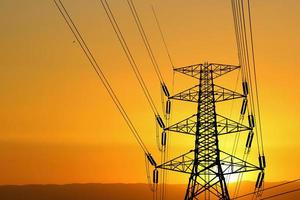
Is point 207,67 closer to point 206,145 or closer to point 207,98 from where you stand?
point 207,98

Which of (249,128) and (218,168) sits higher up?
(249,128)

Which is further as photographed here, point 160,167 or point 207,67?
point 207,67

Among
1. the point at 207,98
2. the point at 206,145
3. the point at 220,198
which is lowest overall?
the point at 220,198

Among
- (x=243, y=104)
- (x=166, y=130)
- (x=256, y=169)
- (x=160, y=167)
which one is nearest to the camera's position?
(x=256, y=169)

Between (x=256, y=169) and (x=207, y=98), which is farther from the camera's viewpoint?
(x=207, y=98)

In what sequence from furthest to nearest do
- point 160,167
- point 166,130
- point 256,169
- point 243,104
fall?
point 243,104 < point 166,130 < point 160,167 < point 256,169

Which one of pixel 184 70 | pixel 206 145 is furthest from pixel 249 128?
pixel 184 70

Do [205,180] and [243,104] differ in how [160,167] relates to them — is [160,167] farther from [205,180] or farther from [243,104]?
[243,104]

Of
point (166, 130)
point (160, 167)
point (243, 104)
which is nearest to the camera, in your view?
point (160, 167)

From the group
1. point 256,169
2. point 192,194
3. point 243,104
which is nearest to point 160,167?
point 192,194
